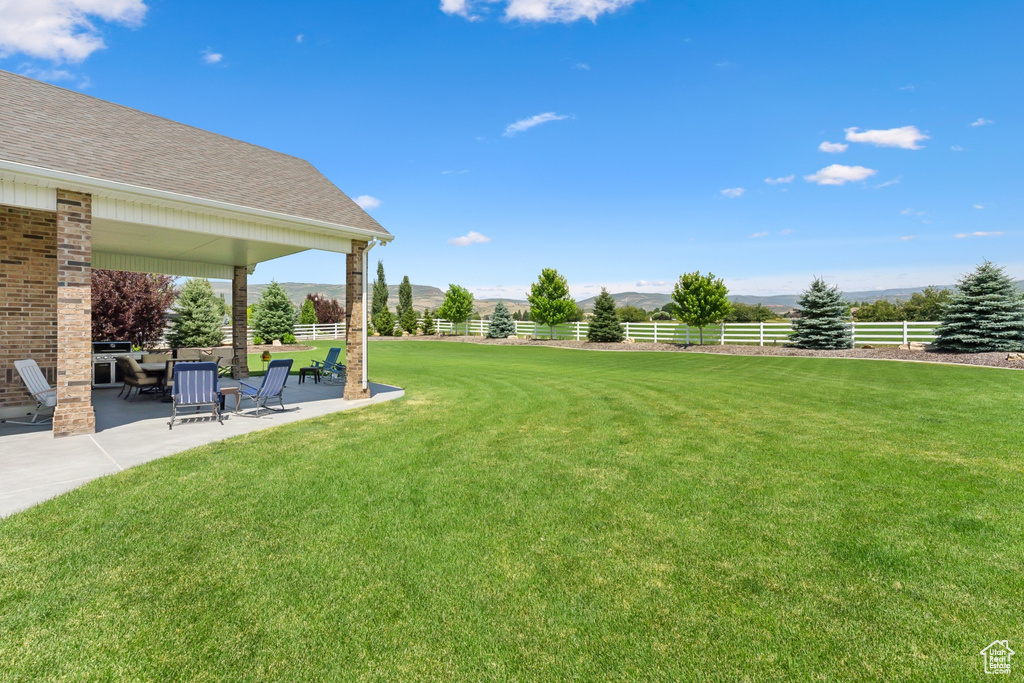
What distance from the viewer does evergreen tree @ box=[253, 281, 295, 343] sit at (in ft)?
115

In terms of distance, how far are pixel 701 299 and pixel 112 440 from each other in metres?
27.0

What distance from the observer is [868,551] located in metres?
3.60

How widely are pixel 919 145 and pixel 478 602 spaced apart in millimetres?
24497

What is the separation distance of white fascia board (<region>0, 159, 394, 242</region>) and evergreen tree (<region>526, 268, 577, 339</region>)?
2757 cm

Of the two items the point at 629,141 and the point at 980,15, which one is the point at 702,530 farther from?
the point at 629,141

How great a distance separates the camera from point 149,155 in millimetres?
8617

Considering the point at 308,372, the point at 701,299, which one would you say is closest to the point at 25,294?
the point at 308,372

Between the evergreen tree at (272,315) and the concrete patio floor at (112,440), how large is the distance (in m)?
25.4

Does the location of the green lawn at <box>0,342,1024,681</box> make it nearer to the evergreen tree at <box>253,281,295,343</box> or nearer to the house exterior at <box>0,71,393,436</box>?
the house exterior at <box>0,71,393,436</box>

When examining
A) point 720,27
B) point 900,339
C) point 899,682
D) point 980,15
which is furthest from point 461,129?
point 900,339

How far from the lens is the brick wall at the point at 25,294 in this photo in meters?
8.62

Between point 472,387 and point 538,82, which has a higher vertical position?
point 538,82

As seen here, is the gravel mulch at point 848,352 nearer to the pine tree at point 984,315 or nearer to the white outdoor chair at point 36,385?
the pine tree at point 984,315
